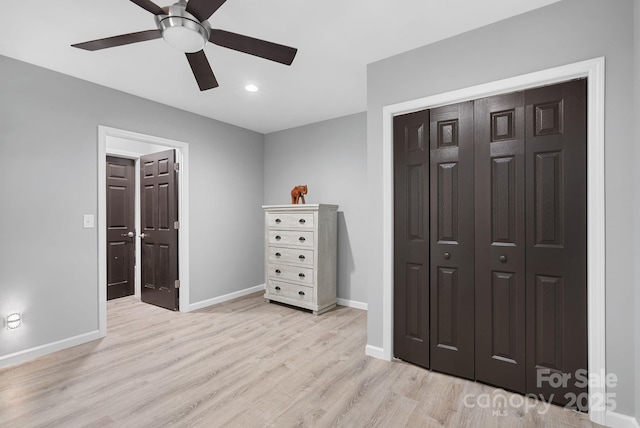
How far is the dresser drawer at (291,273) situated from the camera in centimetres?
384

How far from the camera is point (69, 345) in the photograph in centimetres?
285

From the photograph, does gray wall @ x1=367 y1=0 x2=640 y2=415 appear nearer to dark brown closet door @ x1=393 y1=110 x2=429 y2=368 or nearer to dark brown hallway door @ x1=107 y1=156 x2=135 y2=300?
dark brown closet door @ x1=393 y1=110 x2=429 y2=368

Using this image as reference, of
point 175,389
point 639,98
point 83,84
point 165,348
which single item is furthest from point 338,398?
point 83,84

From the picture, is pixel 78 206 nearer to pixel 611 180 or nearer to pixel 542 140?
pixel 542 140

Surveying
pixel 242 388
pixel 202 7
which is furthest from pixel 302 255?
pixel 202 7

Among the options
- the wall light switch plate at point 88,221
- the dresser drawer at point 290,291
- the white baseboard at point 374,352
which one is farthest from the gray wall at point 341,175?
the wall light switch plate at point 88,221

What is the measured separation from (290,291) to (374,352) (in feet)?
5.25

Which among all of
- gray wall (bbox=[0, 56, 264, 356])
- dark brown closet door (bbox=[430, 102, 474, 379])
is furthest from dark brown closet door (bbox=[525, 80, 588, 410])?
gray wall (bbox=[0, 56, 264, 356])

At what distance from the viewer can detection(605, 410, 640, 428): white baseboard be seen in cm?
169

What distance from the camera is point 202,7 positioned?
146cm

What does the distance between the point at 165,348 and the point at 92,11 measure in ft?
8.66

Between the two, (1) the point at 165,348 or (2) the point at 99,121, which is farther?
(2) the point at 99,121

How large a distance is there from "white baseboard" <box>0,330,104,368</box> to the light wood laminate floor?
0.07 m

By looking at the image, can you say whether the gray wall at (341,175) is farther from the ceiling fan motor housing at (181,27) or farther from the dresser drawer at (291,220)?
the ceiling fan motor housing at (181,27)
